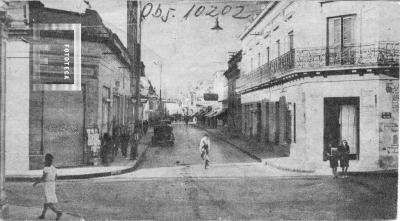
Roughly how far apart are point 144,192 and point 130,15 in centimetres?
483

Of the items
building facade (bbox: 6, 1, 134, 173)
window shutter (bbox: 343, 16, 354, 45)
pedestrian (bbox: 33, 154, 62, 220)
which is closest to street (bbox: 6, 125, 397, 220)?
pedestrian (bbox: 33, 154, 62, 220)

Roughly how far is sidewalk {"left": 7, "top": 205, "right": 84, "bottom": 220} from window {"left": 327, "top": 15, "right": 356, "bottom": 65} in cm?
1102

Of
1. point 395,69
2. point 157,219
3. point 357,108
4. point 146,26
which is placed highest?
point 146,26

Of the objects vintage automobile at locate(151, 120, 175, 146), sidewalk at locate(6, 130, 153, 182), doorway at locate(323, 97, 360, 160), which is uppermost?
doorway at locate(323, 97, 360, 160)

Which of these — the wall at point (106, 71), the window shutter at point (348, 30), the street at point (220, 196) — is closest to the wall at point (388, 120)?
the street at point (220, 196)

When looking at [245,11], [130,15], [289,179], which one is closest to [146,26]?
[130,15]

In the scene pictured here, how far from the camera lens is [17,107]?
12.3 m

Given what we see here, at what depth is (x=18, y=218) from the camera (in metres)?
8.18

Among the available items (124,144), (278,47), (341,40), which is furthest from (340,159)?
(278,47)

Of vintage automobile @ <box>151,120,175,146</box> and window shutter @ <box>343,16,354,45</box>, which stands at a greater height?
window shutter @ <box>343,16,354,45</box>

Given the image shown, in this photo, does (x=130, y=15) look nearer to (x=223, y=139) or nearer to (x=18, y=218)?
(x=18, y=218)

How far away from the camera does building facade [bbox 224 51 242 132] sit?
3045 cm

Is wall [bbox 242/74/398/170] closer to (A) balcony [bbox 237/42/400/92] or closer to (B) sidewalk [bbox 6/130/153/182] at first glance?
(A) balcony [bbox 237/42/400/92]

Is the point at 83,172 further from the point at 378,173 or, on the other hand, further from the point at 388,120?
the point at 388,120
